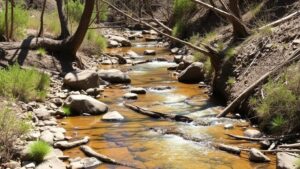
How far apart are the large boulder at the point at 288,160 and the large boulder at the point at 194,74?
6.12 meters

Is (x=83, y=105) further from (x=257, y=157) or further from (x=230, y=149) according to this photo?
(x=257, y=157)

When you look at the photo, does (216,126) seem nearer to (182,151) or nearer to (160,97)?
(182,151)

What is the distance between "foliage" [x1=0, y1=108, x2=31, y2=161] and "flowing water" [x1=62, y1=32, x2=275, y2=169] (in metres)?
0.89

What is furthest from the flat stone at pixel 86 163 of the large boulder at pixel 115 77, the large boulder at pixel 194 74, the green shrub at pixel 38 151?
the large boulder at pixel 194 74

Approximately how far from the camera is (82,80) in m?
11.3

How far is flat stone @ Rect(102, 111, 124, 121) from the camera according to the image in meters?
9.13

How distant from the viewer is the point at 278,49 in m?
9.55

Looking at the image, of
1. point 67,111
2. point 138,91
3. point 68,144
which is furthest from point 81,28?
point 68,144

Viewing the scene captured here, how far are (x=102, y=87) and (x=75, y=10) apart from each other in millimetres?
7572

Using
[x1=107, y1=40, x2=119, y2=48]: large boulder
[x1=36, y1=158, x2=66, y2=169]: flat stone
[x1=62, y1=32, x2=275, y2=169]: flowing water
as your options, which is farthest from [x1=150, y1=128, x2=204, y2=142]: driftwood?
[x1=107, y1=40, x2=119, y2=48]: large boulder

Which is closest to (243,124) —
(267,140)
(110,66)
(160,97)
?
(267,140)

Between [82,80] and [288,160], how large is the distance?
6178 millimetres

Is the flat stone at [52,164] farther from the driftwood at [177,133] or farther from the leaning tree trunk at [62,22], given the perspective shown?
the leaning tree trunk at [62,22]

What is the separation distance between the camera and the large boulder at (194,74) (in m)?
12.6
